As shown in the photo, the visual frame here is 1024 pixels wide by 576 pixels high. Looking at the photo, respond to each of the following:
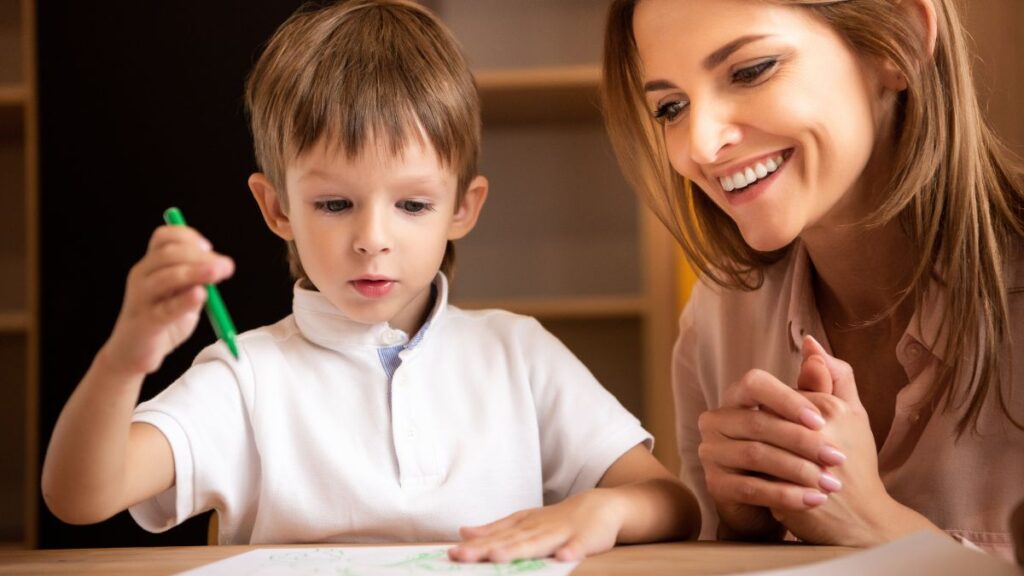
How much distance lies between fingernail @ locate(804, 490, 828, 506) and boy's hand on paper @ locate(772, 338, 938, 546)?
0.03 m

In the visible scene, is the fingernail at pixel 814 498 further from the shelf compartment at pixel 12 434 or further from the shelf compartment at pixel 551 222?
the shelf compartment at pixel 12 434

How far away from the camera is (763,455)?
0.96 meters

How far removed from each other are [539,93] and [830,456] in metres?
1.71

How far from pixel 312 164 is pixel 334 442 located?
11.5 inches

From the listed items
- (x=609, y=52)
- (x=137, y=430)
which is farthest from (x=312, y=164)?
(x=609, y=52)

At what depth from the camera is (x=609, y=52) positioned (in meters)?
1.32

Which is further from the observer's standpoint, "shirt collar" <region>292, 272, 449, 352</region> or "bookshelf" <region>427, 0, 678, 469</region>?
"bookshelf" <region>427, 0, 678, 469</region>

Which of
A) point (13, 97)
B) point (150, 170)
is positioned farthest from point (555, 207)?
point (13, 97)

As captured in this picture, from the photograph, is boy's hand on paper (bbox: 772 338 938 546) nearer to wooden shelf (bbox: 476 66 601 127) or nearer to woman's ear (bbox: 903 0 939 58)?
woman's ear (bbox: 903 0 939 58)

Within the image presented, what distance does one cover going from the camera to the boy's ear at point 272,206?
46.2 inches

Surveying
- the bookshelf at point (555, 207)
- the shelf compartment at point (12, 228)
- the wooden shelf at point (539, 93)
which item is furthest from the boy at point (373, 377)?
the shelf compartment at point (12, 228)

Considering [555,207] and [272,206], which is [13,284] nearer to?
[555,207]

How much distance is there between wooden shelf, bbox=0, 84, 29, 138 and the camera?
2422 mm

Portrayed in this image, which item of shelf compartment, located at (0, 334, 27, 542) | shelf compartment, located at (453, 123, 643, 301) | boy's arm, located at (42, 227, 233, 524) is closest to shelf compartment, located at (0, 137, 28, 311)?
shelf compartment, located at (0, 334, 27, 542)
